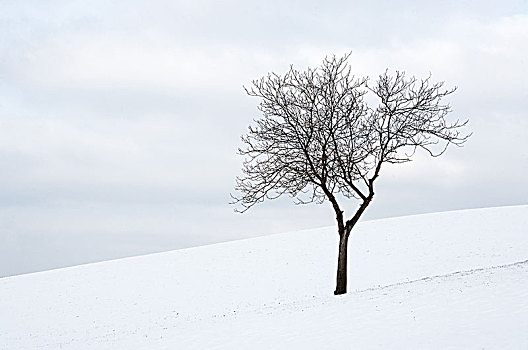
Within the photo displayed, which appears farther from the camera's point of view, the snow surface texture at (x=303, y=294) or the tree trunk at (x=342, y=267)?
the tree trunk at (x=342, y=267)

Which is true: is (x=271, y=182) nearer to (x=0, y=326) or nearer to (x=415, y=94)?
(x=415, y=94)

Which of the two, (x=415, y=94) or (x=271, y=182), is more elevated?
(x=415, y=94)

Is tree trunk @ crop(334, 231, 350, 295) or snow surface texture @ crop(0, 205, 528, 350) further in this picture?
tree trunk @ crop(334, 231, 350, 295)

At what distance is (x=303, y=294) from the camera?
97.2 feet

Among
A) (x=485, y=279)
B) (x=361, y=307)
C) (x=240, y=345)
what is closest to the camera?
(x=240, y=345)

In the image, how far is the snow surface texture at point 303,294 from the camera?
49.4ft

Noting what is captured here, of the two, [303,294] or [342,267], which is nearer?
[342,267]

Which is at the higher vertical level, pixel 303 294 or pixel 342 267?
pixel 342 267

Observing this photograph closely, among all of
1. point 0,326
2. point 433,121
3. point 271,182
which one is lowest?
point 0,326

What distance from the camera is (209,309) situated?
29.2 metres

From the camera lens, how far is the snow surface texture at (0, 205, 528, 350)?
15.1 metres

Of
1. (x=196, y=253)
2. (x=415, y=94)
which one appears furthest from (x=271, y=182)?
(x=196, y=253)

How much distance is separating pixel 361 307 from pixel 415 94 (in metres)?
9.72

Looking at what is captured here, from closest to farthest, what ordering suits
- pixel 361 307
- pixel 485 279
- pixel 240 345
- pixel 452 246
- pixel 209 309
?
pixel 240 345 → pixel 361 307 → pixel 485 279 → pixel 209 309 → pixel 452 246
